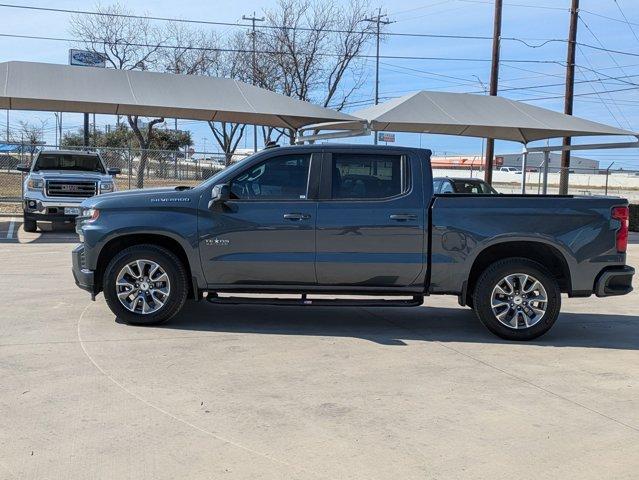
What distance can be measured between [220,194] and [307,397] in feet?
8.50

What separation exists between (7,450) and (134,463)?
804 millimetres

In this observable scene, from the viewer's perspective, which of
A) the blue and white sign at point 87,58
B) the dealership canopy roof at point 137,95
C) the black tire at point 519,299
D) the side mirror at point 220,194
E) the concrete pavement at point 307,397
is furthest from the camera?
the blue and white sign at point 87,58

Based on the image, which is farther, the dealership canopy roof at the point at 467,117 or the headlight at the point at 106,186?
the dealership canopy roof at the point at 467,117

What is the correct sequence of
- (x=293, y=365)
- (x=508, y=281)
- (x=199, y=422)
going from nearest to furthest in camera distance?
(x=199, y=422) < (x=293, y=365) < (x=508, y=281)

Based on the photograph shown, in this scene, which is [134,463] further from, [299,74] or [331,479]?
[299,74]

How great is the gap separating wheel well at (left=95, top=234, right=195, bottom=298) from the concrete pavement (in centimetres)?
57

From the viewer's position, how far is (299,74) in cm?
3550

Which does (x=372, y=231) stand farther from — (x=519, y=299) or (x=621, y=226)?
(x=621, y=226)

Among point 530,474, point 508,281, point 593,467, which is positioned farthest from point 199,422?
point 508,281

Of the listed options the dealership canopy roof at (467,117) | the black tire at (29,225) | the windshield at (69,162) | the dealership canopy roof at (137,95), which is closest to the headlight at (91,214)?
the black tire at (29,225)

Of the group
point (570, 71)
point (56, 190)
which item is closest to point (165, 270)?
point (56, 190)

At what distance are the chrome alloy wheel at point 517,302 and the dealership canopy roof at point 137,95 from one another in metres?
13.3

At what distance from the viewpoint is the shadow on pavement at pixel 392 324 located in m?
7.40

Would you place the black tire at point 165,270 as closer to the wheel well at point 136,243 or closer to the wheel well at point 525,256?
the wheel well at point 136,243
